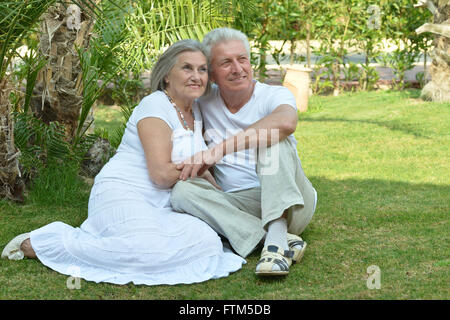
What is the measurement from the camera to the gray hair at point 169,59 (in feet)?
12.6

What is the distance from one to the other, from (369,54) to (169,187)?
783 centimetres

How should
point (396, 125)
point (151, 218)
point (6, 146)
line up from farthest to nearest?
point (396, 125)
point (6, 146)
point (151, 218)

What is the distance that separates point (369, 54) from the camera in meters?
10.9

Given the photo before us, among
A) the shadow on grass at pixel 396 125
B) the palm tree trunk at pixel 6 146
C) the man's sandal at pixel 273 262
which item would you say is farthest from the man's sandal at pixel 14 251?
the shadow on grass at pixel 396 125

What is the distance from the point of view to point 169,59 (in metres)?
3.86

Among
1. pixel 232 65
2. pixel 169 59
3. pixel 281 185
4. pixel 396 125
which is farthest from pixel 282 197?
pixel 396 125

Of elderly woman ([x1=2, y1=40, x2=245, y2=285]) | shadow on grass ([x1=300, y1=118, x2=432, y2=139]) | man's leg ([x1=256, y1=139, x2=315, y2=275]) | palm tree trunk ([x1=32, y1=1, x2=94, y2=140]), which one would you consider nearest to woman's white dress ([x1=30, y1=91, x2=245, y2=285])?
elderly woman ([x1=2, y1=40, x2=245, y2=285])

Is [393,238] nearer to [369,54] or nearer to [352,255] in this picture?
[352,255]

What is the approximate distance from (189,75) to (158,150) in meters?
0.49

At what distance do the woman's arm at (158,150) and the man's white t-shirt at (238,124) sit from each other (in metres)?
0.43

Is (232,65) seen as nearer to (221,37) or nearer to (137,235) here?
(221,37)

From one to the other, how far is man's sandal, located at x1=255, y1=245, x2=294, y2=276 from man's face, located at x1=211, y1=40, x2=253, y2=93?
1.02 metres

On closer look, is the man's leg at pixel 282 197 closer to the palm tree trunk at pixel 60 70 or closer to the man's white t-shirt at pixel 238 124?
the man's white t-shirt at pixel 238 124

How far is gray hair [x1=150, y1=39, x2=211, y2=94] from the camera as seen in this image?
3.83 meters
